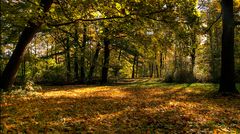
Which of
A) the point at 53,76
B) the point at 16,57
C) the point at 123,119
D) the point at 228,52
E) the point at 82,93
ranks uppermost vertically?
the point at 228,52

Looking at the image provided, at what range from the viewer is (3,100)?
7035 millimetres

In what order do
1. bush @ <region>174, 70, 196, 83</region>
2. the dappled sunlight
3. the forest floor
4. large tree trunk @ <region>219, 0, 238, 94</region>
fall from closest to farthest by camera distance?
the forest floor < large tree trunk @ <region>219, 0, 238, 94</region> < the dappled sunlight < bush @ <region>174, 70, 196, 83</region>

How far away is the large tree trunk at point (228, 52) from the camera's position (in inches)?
385

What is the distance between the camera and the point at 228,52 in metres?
9.82

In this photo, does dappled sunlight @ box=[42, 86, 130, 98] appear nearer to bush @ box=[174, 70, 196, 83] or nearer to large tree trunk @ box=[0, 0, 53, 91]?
large tree trunk @ box=[0, 0, 53, 91]

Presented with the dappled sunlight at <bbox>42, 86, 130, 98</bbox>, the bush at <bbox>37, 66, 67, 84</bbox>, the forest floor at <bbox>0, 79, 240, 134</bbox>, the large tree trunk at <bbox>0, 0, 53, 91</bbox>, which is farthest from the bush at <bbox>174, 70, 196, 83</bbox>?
the large tree trunk at <bbox>0, 0, 53, 91</bbox>

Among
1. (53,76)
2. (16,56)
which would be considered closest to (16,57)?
(16,56)

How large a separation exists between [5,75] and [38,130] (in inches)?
198

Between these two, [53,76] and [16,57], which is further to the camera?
[53,76]

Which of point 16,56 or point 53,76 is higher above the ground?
Answer: point 16,56

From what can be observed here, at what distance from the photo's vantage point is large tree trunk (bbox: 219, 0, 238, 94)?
385 inches

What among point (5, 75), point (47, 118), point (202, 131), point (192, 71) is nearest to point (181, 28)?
point (202, 131)

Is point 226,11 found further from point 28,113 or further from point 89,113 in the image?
point 28,113

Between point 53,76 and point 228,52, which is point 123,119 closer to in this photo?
point 228,52
